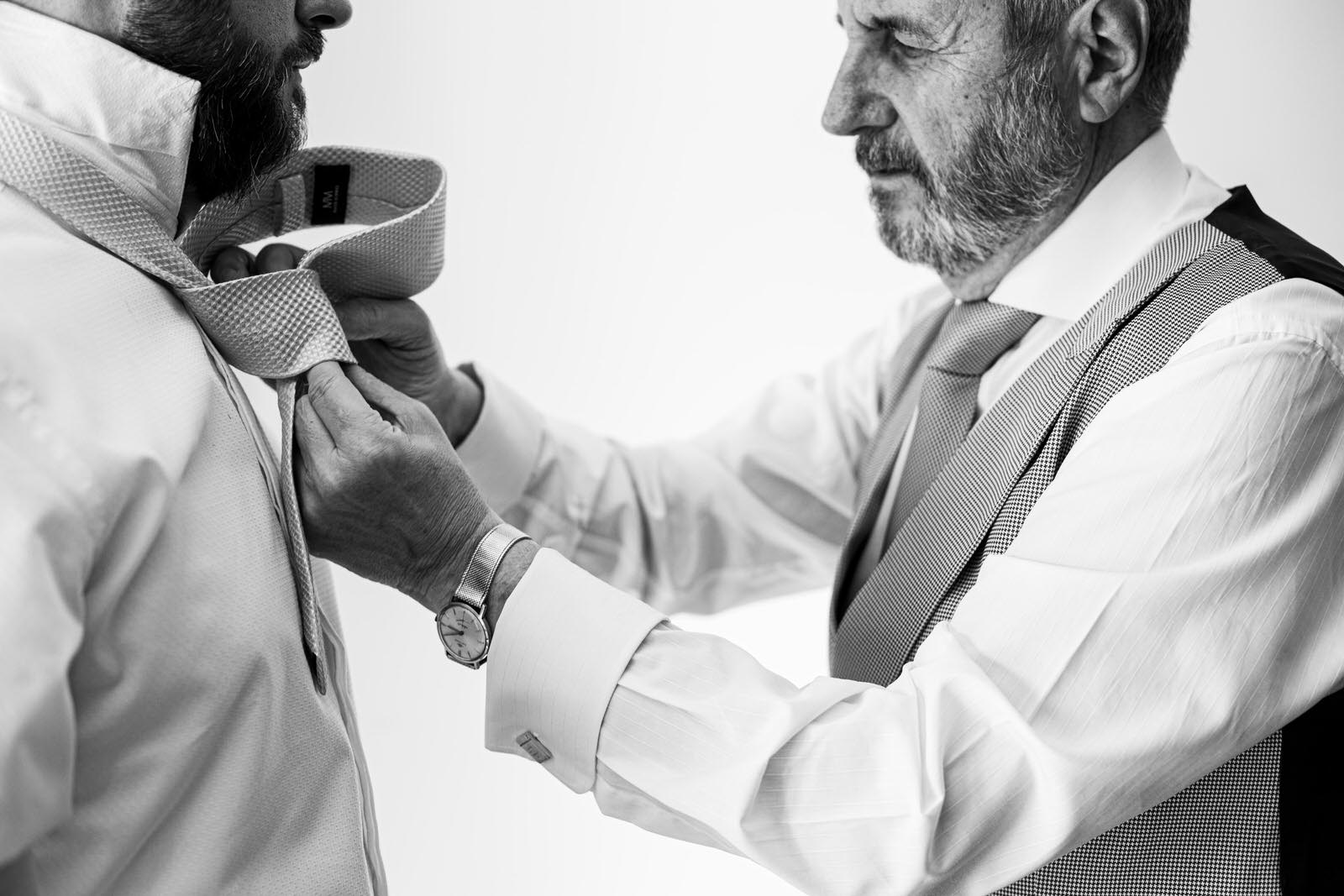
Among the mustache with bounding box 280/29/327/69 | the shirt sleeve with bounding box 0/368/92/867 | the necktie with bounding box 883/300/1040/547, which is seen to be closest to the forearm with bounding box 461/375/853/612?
the necktie with bounding box 883/300/1040/547

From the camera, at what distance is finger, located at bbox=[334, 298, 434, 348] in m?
1.20

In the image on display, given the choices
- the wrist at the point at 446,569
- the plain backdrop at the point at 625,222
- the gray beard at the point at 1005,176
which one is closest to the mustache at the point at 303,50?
the wrist at the point at 446,569

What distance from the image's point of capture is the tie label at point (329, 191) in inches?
45.7

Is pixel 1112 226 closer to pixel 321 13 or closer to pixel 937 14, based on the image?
pixel 937 14

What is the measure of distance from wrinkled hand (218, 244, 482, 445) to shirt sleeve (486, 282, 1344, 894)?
33 cm

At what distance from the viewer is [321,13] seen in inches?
41.5

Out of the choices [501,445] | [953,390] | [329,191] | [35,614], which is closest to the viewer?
[35,614]

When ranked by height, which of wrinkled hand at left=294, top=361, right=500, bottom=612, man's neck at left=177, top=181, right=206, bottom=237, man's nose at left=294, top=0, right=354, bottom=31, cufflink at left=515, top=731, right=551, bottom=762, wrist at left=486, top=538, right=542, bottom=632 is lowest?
cufflink at left=515, top=731, right=551, bottom=762

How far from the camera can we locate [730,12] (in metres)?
2.28

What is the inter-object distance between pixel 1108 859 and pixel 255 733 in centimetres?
70

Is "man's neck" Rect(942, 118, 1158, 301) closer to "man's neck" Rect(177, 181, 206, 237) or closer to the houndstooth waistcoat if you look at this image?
the houndstooth waistcoat

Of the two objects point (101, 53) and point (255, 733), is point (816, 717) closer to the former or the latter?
point (255, 733)

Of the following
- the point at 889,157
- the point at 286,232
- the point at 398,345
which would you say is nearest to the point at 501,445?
the point at 398,345

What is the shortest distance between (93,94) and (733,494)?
3.31 ft
